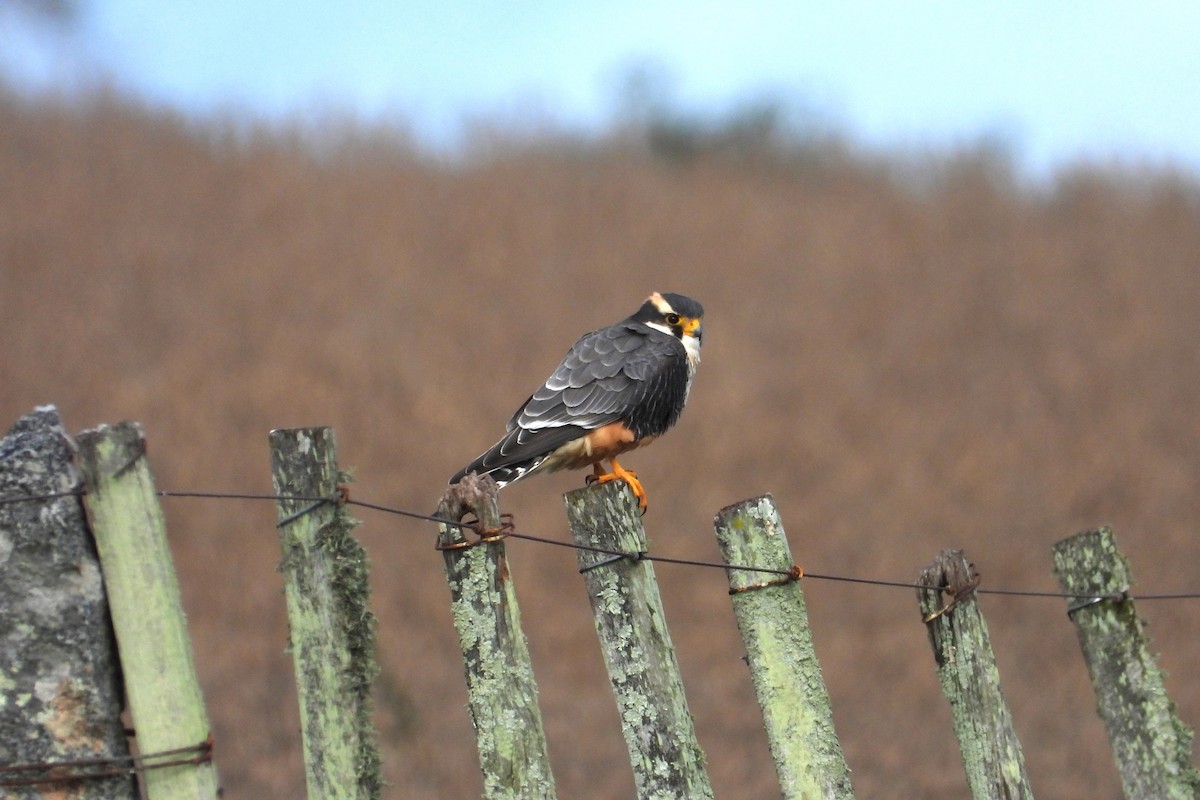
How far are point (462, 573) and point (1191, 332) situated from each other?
1889 cm

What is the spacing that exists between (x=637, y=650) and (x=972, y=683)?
998mm

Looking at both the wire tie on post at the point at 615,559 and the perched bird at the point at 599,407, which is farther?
the perched bird at the point at 599,407

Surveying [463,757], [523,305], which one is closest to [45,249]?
[523,305]

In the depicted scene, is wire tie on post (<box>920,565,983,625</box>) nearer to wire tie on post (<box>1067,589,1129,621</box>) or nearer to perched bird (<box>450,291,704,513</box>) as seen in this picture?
wire tie on post (<box>1067,589,1129,621</box>)

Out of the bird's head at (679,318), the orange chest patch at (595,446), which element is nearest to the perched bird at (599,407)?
the orange chest patch at (595,446)

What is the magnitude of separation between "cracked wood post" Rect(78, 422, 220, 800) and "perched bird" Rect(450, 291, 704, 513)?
1632 millimetres

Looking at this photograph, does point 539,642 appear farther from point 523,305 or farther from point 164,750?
point 164,750

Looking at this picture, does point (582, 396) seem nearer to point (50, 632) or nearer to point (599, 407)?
point (599, 407)

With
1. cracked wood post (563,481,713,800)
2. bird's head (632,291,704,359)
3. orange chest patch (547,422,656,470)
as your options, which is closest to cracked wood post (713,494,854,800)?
cracked wood post (563,481,713,800)

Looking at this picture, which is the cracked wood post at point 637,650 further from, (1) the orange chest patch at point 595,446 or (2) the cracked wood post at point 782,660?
(1) the orange chest patch at point 595,446

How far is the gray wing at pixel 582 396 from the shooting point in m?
4.19

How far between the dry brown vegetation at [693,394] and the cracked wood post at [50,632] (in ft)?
18.8

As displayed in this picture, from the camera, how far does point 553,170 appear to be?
74.7 feet

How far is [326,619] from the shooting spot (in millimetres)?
2586
